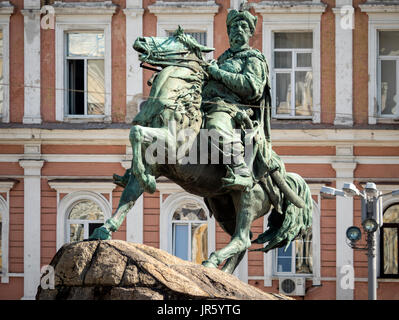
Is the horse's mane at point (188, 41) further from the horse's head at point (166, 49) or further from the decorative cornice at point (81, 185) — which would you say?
the decorative cornice at point (81, 185)

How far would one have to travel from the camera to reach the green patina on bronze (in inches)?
464

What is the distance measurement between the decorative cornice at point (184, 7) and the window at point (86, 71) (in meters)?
1.23

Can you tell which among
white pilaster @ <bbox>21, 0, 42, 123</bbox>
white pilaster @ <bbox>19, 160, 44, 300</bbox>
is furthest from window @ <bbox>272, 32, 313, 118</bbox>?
white pilaster @ <bbox>19, 160, 44, 300</bbox>

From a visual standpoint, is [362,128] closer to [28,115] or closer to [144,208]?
[144,208]

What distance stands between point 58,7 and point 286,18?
14.5ft

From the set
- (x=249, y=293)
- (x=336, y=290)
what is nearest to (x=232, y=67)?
(x=249, y=293)

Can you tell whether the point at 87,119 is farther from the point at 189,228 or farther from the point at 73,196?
the point at 189,228

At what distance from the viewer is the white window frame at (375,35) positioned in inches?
1094

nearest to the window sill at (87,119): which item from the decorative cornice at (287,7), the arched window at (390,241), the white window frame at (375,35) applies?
the decorative cornice at (287,7)

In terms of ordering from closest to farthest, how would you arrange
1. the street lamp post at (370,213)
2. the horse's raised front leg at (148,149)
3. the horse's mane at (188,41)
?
1. the horse's raised front leg at (148,149)
2. the horse's mane at (188,41)
3. the street lamp post at (370,213)

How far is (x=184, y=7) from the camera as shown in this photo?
2792 cm

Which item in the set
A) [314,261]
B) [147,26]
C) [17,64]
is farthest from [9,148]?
[314,261]

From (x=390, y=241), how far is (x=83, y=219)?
5.86 meters

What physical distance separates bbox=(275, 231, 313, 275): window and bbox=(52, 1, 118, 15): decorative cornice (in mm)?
5665
